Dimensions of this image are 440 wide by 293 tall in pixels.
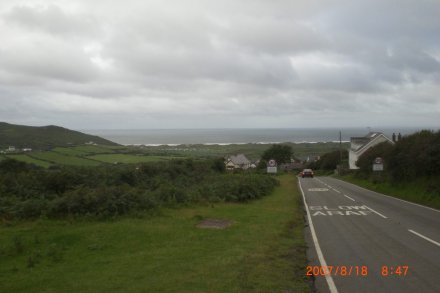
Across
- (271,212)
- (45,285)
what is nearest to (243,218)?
(271,212)

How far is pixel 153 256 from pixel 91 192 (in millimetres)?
7133

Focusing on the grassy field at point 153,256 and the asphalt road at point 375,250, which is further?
the asphalt road at point 375,250

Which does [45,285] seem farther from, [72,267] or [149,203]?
[149,203]

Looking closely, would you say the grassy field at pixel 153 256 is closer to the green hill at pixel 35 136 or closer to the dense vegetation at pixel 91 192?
the dense vegetation at pixel 91 192

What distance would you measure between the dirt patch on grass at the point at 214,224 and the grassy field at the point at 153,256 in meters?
0.29

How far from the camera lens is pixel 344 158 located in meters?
97.9

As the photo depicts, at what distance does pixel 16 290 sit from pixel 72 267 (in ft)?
5.29

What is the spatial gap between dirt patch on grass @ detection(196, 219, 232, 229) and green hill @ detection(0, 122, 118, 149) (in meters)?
44.6
